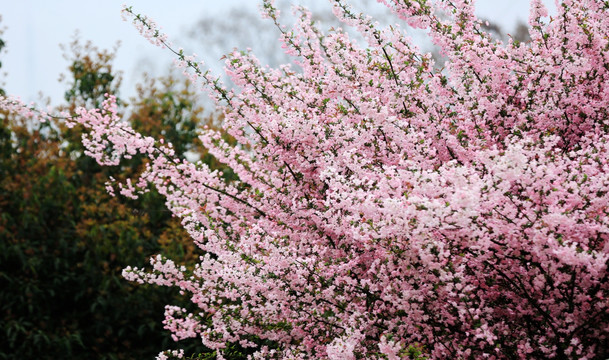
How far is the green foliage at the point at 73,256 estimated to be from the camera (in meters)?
7.51

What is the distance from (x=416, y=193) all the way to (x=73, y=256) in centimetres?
678

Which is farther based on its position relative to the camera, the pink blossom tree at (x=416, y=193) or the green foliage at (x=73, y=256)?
the green foliage at (x=73, y=256)

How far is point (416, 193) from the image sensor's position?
8.68ft

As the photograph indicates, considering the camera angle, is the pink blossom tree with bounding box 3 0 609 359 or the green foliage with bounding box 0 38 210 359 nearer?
the pink blossom tree with bounding box 3 0 609 359

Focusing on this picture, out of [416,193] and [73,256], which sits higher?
[73,256]

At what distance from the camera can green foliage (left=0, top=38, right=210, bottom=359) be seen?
751cm

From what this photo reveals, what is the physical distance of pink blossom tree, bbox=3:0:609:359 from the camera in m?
2.45

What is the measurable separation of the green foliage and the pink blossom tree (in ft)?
12.1

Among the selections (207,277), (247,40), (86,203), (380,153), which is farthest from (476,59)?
(247,40)

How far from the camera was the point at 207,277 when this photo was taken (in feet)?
13.0

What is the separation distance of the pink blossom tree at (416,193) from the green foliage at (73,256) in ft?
12.1

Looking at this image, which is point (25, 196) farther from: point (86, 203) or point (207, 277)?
point (207, 277)

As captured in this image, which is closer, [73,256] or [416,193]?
[416,193]

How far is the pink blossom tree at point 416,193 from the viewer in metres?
2.45
